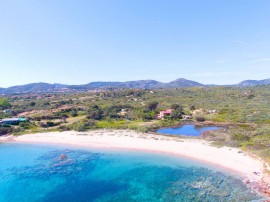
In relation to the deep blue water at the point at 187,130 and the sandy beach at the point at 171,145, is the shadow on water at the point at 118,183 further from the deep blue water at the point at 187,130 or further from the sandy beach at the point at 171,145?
the deep blue water at the point at 187,130

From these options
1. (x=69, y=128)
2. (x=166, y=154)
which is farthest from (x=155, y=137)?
(x=69, y=128)

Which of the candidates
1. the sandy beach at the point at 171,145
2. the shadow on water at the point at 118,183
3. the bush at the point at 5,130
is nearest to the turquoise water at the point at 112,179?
the shadow on water at the point at 118,183

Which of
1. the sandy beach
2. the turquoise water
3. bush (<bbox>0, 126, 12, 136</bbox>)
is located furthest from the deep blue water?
bush (<bbox>0, 126, 12, 136</bbox>)

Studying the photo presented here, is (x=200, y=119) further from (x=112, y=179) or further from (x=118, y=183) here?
(x=118, y=183)

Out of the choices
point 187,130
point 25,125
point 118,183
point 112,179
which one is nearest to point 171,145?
point 187,130

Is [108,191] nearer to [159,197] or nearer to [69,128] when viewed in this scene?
[159,197]
